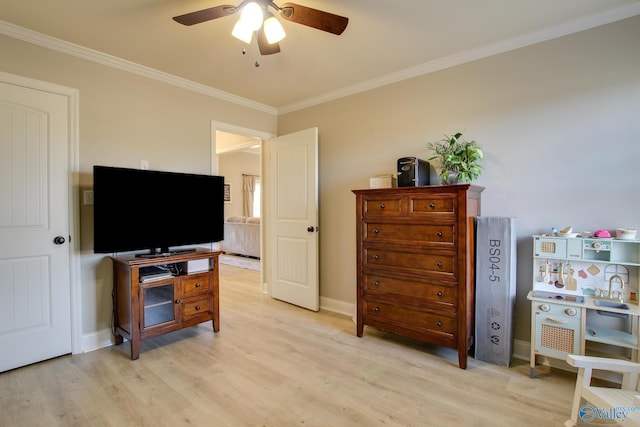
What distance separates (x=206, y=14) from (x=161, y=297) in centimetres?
225

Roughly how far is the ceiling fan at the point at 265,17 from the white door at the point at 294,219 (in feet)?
5.72

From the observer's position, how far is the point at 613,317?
2.18 meters

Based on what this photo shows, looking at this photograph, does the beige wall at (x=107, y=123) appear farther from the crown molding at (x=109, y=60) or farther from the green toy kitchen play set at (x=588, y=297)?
the green toy kitchen play set at (x=588, y=297)

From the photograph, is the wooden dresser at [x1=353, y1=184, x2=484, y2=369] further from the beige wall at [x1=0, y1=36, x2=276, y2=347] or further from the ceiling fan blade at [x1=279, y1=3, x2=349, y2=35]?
the beige wall at [x1=0, y1=36, x2=276, y2=347]

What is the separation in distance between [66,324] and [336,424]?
2373 mm

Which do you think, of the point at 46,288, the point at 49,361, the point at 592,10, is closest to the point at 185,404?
the point at 49,361

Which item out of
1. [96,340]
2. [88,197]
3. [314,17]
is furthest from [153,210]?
[314,17]

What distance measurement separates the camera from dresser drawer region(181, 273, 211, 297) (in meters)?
2.82

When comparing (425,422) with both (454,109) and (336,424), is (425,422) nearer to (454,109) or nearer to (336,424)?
(336,424)

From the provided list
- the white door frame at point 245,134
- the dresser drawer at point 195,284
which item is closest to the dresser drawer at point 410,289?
the dresser drawer at point 195,284

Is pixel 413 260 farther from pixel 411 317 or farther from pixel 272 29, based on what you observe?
pixel 272 29

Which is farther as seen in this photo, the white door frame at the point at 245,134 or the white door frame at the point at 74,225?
the white door frame at the point at 245,134

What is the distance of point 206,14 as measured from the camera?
71.7 inches

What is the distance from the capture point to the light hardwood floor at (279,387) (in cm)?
182
